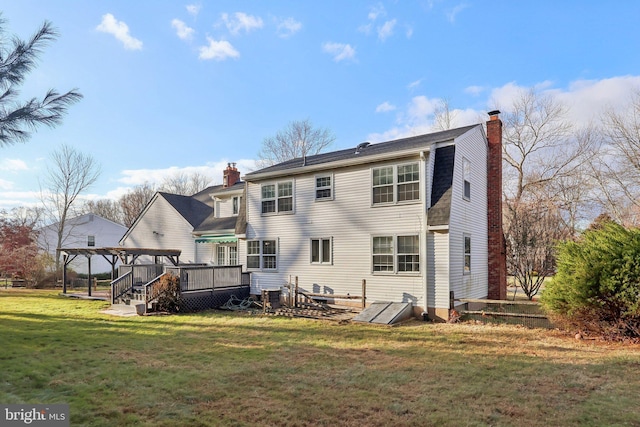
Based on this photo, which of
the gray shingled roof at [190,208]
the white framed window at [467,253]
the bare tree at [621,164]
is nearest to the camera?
the white framed window at [467,253]

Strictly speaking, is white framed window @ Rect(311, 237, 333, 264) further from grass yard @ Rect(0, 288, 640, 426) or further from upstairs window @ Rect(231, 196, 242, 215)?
upstairs window @ Rect(231, 196, 242, 215)

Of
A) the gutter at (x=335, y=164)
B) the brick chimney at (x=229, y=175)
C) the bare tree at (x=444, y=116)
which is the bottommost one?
the gutter at (x=335, y=164)

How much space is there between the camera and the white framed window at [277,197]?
50.2 feet

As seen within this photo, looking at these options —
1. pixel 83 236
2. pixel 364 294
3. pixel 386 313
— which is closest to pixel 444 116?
pixel 364 294

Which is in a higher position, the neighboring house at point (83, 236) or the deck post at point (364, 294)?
the neighboring house at point (83, 236)

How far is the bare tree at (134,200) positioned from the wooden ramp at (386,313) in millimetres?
45759

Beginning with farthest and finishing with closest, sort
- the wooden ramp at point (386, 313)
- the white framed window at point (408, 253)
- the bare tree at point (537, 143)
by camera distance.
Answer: the bare tree at point (537, 143)
the white framed window at point (408, 253)
the wooden ramp at point (386, 313)

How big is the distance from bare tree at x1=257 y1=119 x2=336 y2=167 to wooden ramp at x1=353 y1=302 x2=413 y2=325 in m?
26.1

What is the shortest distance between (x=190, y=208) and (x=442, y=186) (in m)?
17.3

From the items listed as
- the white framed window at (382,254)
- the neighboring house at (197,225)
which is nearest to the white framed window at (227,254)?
the neighboring house at (197,225)

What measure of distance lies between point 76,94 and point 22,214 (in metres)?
36.2

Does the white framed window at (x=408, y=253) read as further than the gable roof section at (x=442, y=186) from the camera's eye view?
Yes

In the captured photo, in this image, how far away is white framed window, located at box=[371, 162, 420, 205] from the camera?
1224 centimetres

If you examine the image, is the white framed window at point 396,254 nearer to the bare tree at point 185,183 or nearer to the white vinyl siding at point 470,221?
the white vinyl siding at point 470,221
